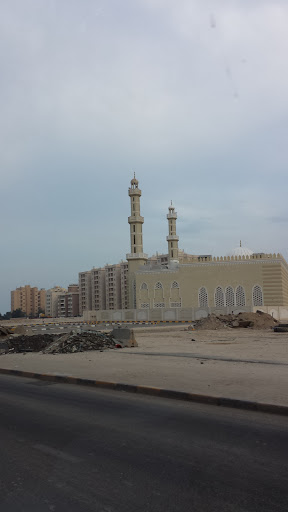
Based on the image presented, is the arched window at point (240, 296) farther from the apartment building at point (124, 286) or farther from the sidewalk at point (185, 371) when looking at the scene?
the apartment building at point (124, 286)

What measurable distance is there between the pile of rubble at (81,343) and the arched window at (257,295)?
38.6 metres

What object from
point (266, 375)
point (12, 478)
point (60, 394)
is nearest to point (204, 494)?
point (12, 478)

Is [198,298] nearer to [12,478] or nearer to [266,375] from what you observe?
[266,375]

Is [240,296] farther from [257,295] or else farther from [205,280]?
[205,280]

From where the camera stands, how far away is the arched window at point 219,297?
54816 mm

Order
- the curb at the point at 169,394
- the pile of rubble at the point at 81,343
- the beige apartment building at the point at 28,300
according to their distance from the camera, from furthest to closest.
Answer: the beige apartment building at the point at 28,300 → the pile of rubble at the point at 81,343 → the curb at the point at 169,394

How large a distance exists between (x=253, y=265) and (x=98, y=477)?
168 ft

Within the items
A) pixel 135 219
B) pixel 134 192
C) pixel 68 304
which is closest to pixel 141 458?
pixel 135 219

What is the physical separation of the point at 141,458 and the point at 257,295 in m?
50.6

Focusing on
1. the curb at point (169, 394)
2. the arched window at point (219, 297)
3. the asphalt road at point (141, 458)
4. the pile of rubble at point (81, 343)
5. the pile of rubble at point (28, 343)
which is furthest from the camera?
the arched window at point (219, 297)

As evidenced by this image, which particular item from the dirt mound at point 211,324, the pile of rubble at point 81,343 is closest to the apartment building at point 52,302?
the dirt mound at point 211,324

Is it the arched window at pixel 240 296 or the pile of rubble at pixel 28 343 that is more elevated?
the arched window at pixel 240 296

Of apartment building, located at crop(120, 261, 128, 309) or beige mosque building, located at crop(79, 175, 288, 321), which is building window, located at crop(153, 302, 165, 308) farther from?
apartment building, located at crop(120, 261, 128, 309)

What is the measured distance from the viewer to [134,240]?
60.9 metres
